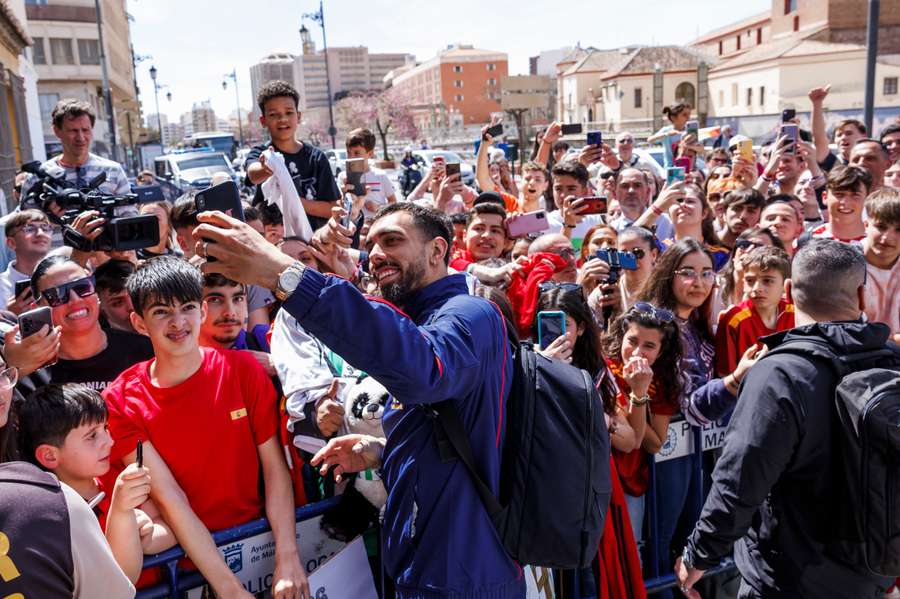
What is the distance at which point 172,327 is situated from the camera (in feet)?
8.91

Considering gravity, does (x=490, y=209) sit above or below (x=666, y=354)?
above

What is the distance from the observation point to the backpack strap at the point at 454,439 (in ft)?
7.08

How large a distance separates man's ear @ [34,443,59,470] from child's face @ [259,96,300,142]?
308 centimetres

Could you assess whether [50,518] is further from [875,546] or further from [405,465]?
[875,546]

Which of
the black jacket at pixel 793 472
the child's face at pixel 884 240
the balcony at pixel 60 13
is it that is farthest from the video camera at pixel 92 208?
the balcony at pixel 60 13

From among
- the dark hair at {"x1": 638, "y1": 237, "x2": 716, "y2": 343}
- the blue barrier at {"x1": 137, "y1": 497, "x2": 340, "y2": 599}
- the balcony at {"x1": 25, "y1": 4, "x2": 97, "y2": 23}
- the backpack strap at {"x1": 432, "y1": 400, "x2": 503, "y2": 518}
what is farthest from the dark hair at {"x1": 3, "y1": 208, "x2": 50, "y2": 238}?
the balcony at {"x1": 25, "y1": 4, "x2": 97, "y2": 23}

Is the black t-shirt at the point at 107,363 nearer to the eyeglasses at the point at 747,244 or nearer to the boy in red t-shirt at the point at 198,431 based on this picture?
the boy in red t-shirt at the point at 198,431

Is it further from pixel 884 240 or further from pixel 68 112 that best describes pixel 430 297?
pixel 68 112

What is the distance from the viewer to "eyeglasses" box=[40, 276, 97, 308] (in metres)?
3.11

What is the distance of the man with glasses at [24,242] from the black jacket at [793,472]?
4.29 meters

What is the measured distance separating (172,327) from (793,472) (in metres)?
2.34

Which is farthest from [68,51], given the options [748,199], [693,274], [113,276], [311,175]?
[693,274]

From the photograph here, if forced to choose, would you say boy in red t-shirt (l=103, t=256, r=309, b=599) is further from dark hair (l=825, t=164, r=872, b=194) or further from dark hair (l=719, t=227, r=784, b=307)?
dark hair (l=825, t=164, r=872, b=194)

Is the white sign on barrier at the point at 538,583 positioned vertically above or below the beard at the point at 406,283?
below
